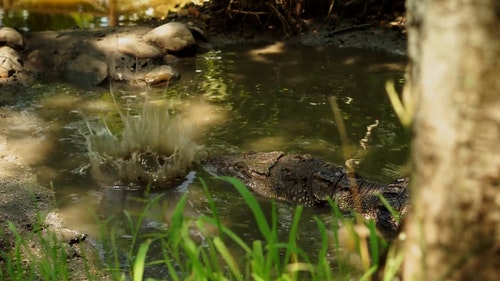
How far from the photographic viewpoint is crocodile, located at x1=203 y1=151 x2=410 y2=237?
14.8ft

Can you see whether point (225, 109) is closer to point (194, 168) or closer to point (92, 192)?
point (194, 168)

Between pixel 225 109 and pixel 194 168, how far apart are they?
1.32 metres

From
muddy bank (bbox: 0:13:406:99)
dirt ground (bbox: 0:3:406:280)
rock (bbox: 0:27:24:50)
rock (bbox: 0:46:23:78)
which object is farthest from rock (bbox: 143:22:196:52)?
rock (bbox: 0:46:23:78)

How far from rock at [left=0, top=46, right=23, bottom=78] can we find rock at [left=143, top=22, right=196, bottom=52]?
154 cm

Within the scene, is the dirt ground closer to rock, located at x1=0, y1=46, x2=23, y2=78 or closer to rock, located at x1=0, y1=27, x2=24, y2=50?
rock, located at x1=0, y1=46, x2=23, y2=78

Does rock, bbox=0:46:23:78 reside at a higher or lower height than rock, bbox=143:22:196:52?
lower

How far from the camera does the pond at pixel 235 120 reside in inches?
186

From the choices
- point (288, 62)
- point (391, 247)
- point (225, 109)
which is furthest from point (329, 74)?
point (391, 247)

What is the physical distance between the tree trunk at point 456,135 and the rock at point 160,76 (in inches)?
223

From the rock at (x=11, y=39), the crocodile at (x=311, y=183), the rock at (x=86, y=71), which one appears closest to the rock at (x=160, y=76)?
the rock at (x=86, y=71)

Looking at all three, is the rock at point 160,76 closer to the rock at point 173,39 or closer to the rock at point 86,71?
the rock at point 86,71

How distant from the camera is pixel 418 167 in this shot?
1.78 metres

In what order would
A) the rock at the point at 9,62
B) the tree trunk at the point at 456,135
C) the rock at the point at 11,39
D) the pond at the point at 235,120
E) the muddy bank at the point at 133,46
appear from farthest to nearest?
the rock at the point at 11,39 → the muddy bank at the point at 133,46 → the rock at the point at 9,62 → the pond at the point at 235,120 → the tree trunk at the point at 456,135

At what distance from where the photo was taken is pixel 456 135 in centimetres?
166
